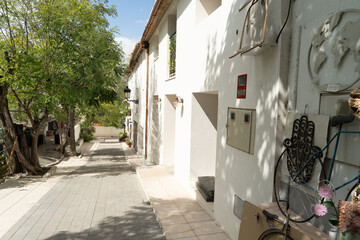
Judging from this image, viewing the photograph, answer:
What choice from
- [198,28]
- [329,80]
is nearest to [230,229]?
[329,80]

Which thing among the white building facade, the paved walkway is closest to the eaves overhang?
the white building facade

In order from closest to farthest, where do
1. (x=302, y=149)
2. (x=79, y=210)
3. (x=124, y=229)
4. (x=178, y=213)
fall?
1. (x=302, y=149)
2. (x=124, y=229)
3. (x=178, y=213)
4. (x=79, y=210)

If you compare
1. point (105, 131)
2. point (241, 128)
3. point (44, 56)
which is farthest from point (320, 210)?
point (105, 131)

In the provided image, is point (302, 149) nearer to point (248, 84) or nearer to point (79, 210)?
point (248, 84)

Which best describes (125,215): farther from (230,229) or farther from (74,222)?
(230,229)

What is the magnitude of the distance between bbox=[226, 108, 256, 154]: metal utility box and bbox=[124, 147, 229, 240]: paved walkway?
1.73m

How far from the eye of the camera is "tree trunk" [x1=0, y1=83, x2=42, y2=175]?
8.94 metres

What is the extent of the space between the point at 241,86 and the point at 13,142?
9364 millimetres

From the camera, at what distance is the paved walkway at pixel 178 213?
448 cm

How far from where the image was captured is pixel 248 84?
365 centimetres

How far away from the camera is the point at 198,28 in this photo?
602 centimetres

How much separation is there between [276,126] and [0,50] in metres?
9.14

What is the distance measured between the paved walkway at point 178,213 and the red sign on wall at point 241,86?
2509mm

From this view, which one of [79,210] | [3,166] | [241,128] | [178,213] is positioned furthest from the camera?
[3,166]
